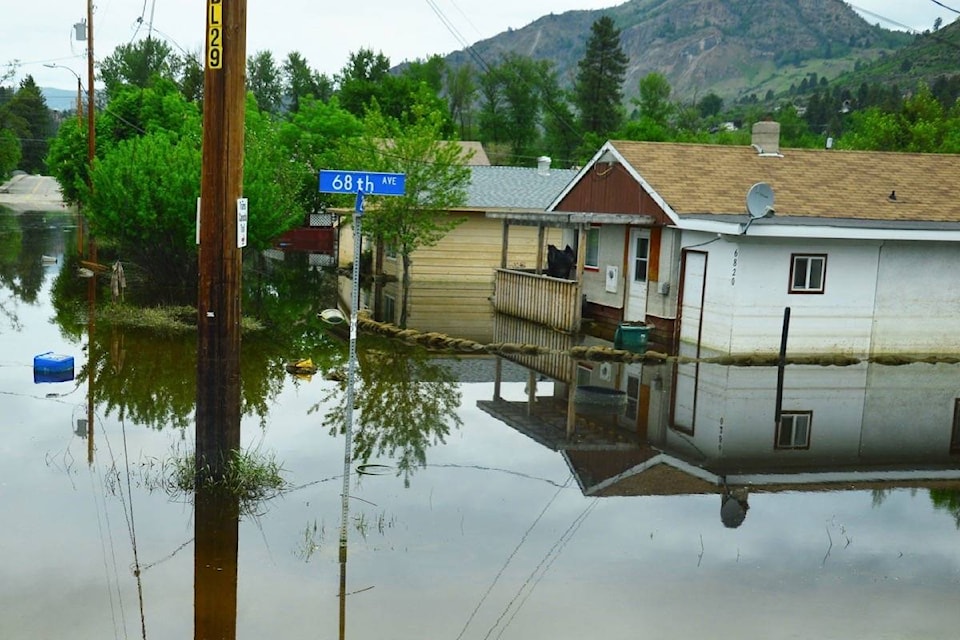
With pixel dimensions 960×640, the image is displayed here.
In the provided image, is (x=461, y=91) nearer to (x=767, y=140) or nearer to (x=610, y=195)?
(x=767, y=140)

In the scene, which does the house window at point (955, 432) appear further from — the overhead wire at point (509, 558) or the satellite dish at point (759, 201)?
the overhead wire at point (509, 558)

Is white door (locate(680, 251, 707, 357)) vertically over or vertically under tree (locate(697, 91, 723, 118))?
under

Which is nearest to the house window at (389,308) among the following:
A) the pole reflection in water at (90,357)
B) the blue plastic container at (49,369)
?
the pole reflection in water at (90,357)

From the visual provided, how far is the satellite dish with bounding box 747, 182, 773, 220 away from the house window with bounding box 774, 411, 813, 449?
5.42m

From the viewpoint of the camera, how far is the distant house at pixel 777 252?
21.4 meters

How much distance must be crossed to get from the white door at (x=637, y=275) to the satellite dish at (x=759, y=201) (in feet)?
15.2

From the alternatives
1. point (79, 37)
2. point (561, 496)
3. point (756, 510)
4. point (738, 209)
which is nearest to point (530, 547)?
point (561, 496)

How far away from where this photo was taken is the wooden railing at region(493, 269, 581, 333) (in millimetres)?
24391

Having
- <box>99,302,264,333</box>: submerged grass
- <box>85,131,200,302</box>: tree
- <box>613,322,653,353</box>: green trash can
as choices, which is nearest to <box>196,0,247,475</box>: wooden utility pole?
<box>99,302,264,333</box>: submerged grass

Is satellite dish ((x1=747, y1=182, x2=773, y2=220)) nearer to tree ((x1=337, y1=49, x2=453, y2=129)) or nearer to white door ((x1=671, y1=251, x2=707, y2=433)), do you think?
white door ((x1=671, y1=251, x2=707, y2=433))

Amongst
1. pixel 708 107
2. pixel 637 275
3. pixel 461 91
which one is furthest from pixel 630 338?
pixel 708 107

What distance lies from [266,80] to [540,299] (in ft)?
343

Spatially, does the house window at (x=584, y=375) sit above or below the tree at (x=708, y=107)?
below

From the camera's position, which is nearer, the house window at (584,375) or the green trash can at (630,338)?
the house window at (584,375)
